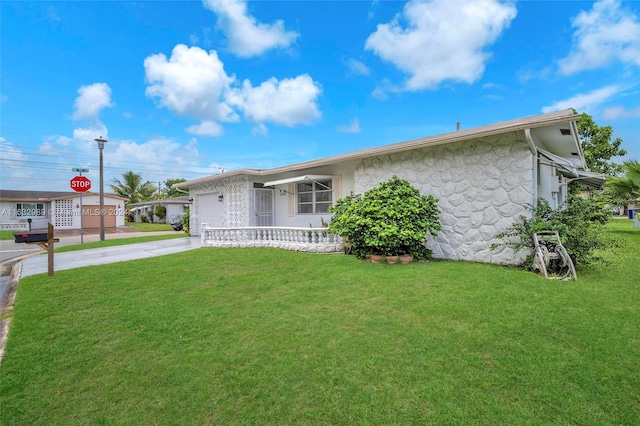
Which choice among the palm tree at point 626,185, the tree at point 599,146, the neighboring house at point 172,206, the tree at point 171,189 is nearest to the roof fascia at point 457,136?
the palm tree at point 626,185

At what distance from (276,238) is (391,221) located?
473 centimetres

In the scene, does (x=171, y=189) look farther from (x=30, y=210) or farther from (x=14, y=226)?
(x=14, y=226)

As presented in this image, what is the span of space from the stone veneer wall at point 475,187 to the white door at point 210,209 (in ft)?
32.5

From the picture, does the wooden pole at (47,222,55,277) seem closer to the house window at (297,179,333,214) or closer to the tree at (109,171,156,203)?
the house window at (297,179,333,214)

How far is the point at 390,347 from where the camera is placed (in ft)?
11.3

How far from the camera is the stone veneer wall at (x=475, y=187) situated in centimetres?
695

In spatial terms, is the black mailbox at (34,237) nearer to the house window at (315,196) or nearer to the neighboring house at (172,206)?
the house window at (315,196)

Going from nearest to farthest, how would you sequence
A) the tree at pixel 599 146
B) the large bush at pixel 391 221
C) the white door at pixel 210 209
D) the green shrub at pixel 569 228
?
the green shrub at pixel 569 228 → the large bush at pixel 391 221 → the white door at pixel 210 209 → the tree at pixel 599 146

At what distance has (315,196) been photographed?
12.2m

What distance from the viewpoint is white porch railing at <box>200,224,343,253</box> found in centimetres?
955

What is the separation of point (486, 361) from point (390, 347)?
96 cm

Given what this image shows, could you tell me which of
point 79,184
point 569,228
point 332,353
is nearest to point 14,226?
point 79,184

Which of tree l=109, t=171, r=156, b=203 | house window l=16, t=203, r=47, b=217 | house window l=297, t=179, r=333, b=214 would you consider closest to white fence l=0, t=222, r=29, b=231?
house window l=16, t=203, r=47, b=217

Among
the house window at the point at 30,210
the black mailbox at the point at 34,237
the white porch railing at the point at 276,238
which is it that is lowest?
the white porch railing at the point at 276,238
